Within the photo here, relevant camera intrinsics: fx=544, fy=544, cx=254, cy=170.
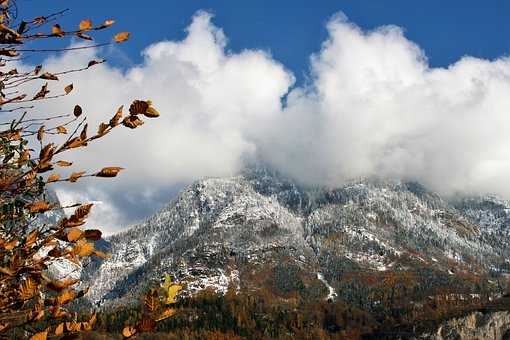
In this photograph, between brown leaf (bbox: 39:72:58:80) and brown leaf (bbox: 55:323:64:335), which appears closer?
brown leaf (bbox: 55:323:64:335)

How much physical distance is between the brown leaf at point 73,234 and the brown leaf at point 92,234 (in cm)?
5

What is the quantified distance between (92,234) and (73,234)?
180 millimetres

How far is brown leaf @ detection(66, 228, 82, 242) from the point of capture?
394 centimetres

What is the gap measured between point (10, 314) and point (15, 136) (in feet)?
6.59

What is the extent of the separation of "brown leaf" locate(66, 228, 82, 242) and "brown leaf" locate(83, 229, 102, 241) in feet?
0.18

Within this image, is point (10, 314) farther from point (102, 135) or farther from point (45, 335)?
point (102, 135)

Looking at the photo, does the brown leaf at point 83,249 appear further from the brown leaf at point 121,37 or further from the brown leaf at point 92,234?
the brown leaf at point 121,37

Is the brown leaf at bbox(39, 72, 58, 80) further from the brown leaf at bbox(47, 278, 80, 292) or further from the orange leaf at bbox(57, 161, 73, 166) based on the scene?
the brown leaf at bbox(47, 278, 80, 292)

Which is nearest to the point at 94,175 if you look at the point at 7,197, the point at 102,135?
the point at 102,135

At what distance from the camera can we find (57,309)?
159 inches

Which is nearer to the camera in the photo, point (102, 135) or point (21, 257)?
point (21, 257)

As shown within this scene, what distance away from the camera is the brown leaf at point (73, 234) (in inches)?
155

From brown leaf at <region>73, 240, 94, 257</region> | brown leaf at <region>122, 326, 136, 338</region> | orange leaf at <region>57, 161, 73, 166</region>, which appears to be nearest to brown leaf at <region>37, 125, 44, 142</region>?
orange leaf at <region>57, 161, 73, 166</region>

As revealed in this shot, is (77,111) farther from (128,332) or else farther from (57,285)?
(128,332)
